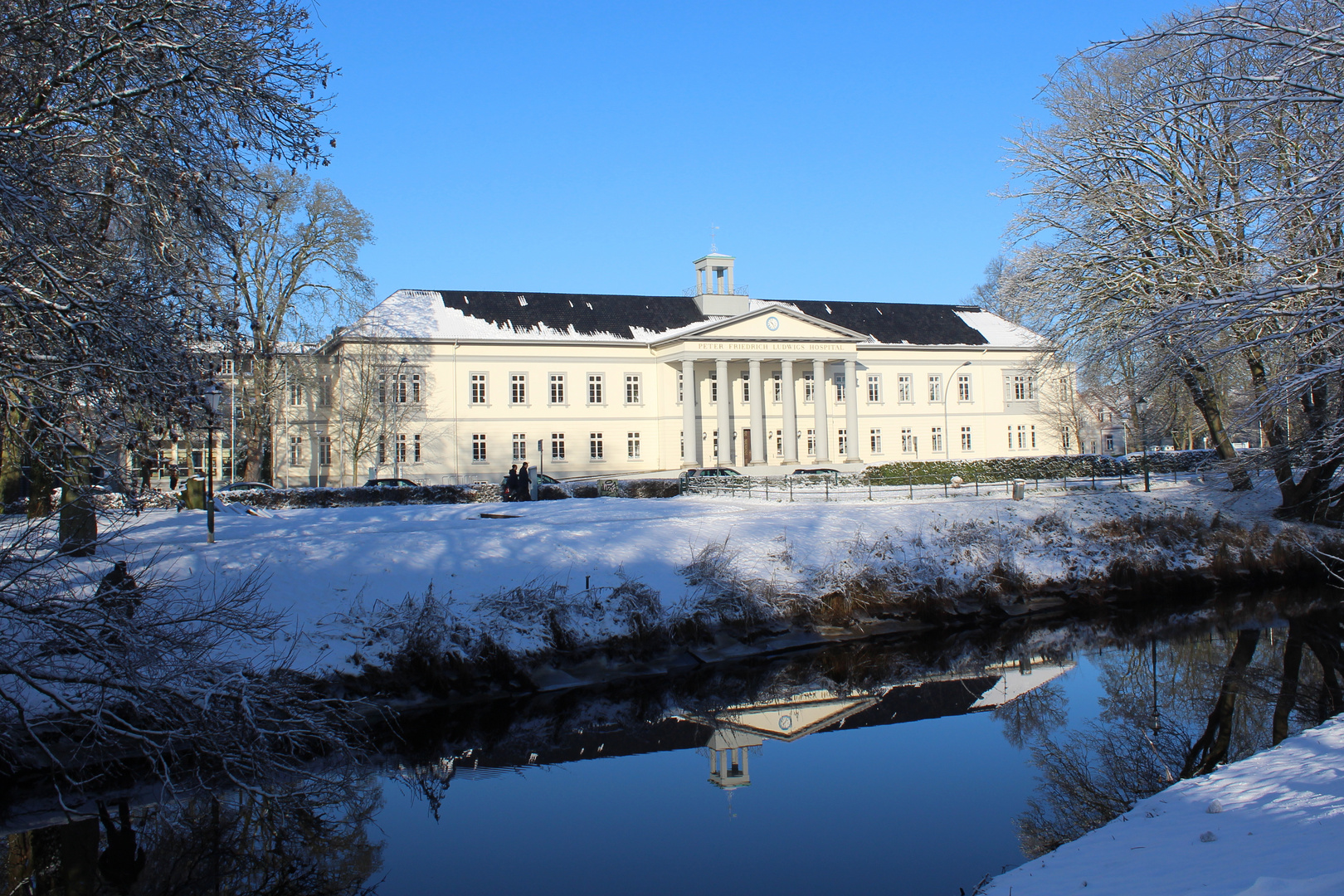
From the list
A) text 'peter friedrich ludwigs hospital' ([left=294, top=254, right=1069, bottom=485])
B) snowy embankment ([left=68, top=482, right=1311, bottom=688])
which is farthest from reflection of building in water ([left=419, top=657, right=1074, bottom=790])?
text 'peter friedrich ludwigs hospital' ([left=294, top=254, right=1069, bottom=485])

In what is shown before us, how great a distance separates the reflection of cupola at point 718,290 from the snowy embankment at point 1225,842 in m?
44.9

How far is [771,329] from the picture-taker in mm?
49000

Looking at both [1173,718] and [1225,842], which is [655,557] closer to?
[1173,718]

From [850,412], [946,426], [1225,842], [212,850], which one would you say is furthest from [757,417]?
[1225,842]

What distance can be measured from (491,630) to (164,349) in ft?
25.8

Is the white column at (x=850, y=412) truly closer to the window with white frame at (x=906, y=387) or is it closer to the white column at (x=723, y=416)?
the window with white frame at (x=906, y=387)

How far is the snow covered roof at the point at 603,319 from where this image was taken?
46969mm

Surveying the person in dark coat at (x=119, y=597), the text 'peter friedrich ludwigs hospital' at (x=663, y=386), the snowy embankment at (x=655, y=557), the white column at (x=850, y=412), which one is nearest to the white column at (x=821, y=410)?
the text 'peter friedrich ludwigs hospital' at (x=663, y=386)

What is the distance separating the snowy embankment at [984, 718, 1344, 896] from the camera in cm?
572

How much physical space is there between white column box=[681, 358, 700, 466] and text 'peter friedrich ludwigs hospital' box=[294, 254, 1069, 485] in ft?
0.30

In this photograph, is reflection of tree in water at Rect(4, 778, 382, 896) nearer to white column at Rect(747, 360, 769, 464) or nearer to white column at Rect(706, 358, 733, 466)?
white column at Rect(706, 358, 733, 466)

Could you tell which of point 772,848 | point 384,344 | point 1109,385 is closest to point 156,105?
point 772,848

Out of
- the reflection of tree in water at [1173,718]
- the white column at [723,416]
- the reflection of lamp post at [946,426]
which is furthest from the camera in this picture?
the reflection of lamp post at [946,426]

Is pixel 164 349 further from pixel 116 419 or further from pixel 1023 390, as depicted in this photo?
pixel 1023 390
